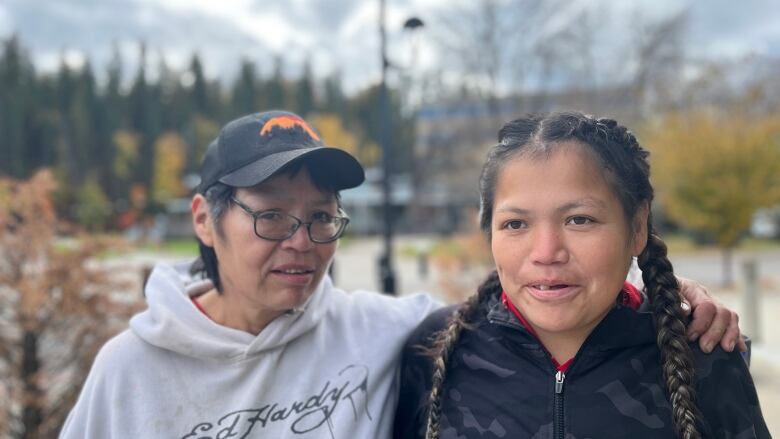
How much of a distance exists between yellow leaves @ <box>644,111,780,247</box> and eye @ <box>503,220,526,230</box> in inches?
618

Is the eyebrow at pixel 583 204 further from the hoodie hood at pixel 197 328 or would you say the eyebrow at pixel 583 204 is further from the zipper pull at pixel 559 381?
the hoodie hood at pixel 197 328

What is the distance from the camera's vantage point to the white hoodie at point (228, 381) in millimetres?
1804

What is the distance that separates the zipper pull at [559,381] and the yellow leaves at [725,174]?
1565 cm

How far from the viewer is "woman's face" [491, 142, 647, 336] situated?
151 cm

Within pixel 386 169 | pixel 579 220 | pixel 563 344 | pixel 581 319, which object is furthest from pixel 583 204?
pixel 386 169

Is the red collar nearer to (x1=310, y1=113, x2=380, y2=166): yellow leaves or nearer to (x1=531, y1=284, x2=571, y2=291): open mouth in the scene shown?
(x1=531, y1=284, x2=571, y2=291): open mouth

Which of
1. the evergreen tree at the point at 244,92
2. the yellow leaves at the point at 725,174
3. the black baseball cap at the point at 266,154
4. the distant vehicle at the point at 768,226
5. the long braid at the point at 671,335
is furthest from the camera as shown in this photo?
the evergreen tree at the point at 244,92

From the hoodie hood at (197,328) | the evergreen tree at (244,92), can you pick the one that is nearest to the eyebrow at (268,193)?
the hoodie hood at (197,328)

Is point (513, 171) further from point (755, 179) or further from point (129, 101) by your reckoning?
point (129, 101)

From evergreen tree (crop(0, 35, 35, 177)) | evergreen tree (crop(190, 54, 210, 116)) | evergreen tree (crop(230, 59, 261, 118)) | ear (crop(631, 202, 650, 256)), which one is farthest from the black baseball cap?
evergreen tree (crop(190, 54, 210, 116))

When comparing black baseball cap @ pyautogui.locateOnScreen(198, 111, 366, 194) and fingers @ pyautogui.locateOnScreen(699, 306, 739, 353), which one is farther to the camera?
black baseball cap @ pyautogui.locateOnScreen(198, 111, 366, 194)

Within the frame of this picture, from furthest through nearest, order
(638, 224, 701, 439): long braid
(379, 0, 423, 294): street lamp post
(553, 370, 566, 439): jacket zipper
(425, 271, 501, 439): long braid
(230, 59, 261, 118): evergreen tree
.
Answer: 1. (230, 59, 261, 118): evergreen tree
2. (379, 0, 423, 294): street lamp post
3. (425, 271, 501, 439): long braid
4. (553, 370, 566, 439): jacket zipper
5. (638, 224, 701, 439): long braid

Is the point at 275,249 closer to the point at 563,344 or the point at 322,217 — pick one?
the point at 322,217

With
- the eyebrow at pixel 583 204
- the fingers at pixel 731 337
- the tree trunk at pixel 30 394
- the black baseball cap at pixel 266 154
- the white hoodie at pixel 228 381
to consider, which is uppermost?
the black baseball cap at pixel 266 154
